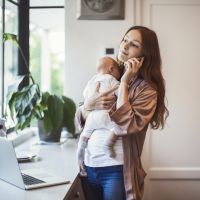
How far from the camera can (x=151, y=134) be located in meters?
2.99

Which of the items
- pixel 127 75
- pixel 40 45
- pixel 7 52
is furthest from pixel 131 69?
pixel 40 45

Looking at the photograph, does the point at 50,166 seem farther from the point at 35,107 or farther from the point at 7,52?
the point at 7,52

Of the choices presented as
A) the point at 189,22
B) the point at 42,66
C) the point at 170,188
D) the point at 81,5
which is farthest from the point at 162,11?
the point at 42,66

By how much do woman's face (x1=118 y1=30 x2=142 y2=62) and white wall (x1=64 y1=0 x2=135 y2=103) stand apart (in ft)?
4.03

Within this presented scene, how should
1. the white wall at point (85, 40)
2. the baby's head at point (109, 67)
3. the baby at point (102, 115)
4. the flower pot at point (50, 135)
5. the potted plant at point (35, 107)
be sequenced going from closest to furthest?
the baby at point (102, 115) < the baby's head at point (109, 67) < the potted plant at point (35, 107) < the flower pot at point (50, 135) < the white wall at point (85, 40)

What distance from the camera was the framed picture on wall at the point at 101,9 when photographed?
112 inches

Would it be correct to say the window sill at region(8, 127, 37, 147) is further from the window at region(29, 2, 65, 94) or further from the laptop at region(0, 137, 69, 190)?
the laptop at region(0, 137, 69, 190)

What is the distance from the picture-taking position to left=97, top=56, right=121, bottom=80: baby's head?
6.35 feet

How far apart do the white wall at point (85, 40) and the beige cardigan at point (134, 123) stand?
1305 millimetres

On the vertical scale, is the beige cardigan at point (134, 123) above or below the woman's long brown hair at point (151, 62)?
below

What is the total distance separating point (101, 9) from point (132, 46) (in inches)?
51.0

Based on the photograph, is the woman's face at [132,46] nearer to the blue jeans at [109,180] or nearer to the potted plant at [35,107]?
the blue jeans at [109,180]

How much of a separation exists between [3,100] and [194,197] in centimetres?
181

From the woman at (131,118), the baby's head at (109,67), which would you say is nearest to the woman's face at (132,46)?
the woman at (131,118)
